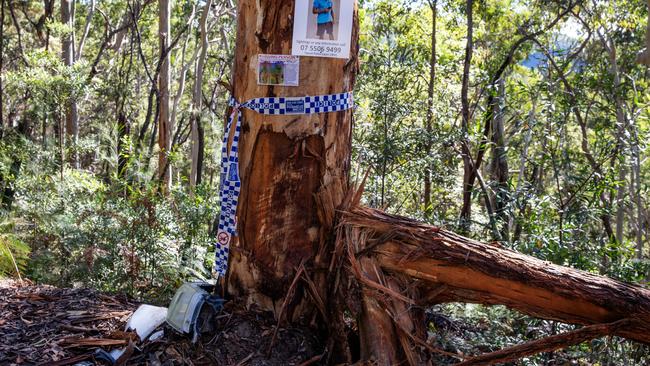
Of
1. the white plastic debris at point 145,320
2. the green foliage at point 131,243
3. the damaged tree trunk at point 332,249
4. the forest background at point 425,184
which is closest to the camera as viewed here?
the damaged tree trunk at point 332,249

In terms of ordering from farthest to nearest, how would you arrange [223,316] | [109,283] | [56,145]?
[56,145]
[109,283]
[223,316]

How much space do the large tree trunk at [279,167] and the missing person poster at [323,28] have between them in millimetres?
43

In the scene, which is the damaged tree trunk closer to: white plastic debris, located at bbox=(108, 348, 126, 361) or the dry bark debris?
the dry bark debris

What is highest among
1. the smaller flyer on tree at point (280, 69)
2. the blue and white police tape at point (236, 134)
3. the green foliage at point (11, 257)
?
the smaller flyer on tree at point (280, 69)

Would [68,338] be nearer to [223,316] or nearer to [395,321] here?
[223,316]

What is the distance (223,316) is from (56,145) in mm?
7923

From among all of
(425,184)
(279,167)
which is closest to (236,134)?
(279,167)

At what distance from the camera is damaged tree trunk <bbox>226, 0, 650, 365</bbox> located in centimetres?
294

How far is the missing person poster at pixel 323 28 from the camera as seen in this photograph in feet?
10.4

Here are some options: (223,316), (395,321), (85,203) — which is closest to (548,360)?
(395,321)

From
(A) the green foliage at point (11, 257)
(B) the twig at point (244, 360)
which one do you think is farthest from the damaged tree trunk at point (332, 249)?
(A) the green foliage at point (11, 257)

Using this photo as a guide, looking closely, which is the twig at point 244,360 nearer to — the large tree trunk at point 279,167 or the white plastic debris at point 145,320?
the large tree trunk at point 279,167

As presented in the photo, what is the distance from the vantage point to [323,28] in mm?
3230

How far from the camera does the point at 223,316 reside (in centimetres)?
323
